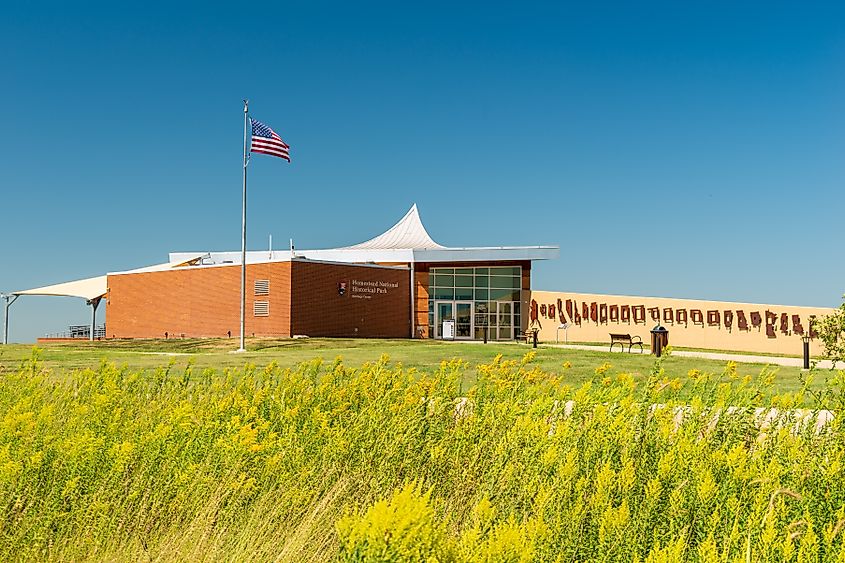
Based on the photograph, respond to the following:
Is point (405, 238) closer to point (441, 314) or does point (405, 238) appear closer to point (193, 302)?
point (441, 314)

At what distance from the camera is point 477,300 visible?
45219 mm

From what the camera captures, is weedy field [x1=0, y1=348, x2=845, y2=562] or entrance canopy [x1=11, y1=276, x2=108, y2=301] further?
entrance canopy [x1=11, y1=276, x2=108, y2=301]

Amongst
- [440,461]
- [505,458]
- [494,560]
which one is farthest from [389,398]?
[494,560]

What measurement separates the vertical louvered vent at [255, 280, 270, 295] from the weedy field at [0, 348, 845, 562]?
3288 centimetres

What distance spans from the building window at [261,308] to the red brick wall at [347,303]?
1716 mm

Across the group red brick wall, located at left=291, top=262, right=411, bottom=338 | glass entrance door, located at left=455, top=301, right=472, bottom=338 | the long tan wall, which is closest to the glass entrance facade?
glass entrance door, located at left=455, top=301, right=472, bottom=338

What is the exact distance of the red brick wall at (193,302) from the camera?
129 feet

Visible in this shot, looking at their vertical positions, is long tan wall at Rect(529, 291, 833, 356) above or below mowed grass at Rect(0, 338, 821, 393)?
above

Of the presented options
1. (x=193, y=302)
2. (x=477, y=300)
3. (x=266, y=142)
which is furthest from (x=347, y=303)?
(x=266, y=142)

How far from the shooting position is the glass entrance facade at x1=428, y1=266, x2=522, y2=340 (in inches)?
1766

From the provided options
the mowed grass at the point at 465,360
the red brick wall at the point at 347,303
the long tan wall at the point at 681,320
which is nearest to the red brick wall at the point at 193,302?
the red brick wall at the point at 347,303

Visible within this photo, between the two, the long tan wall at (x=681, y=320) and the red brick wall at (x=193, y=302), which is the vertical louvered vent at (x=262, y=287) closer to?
the red brick wall at (x=193, y=302)

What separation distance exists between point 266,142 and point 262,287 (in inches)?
394

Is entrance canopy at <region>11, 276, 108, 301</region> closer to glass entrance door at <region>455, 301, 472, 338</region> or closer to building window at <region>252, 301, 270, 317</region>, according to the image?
building window at <region>252, 301, 270, 317</region>
